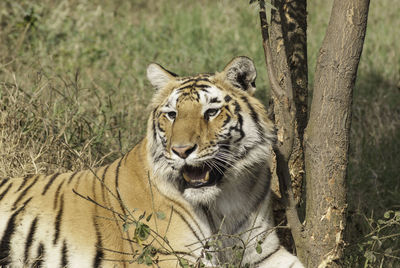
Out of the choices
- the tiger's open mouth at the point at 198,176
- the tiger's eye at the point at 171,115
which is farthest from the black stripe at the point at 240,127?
the tiger's eye at the point at 171,115

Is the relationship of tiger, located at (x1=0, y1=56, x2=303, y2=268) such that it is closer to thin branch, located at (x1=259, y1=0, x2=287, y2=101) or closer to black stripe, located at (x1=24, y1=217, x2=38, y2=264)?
black stripe, located at (x1=24, y1=217, x2=38, y2=264)

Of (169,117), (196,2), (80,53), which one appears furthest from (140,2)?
(169,117)

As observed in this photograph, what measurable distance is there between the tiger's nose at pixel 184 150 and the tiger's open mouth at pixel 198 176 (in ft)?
0.45

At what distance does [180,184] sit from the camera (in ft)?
10.4

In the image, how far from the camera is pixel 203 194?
3027 millimetres

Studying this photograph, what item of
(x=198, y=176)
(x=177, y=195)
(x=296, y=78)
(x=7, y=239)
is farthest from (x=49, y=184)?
(x=296, y=78)

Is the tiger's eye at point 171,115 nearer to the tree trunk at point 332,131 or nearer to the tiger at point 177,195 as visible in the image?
the tiger at point 177,195

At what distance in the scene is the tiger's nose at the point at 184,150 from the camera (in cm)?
290

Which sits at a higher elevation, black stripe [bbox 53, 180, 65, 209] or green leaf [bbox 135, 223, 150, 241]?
green leaf [bbox 135, 223, 150, 241]

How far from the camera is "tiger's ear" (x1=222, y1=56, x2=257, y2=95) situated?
10.4 ft

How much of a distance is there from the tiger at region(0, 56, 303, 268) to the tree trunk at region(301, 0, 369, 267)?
0.72ft

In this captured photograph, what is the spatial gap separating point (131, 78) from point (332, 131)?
366cm

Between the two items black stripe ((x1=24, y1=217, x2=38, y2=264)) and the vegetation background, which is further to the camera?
the vegetation background

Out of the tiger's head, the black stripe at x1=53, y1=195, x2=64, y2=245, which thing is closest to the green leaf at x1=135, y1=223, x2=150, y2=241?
the tiger's head
